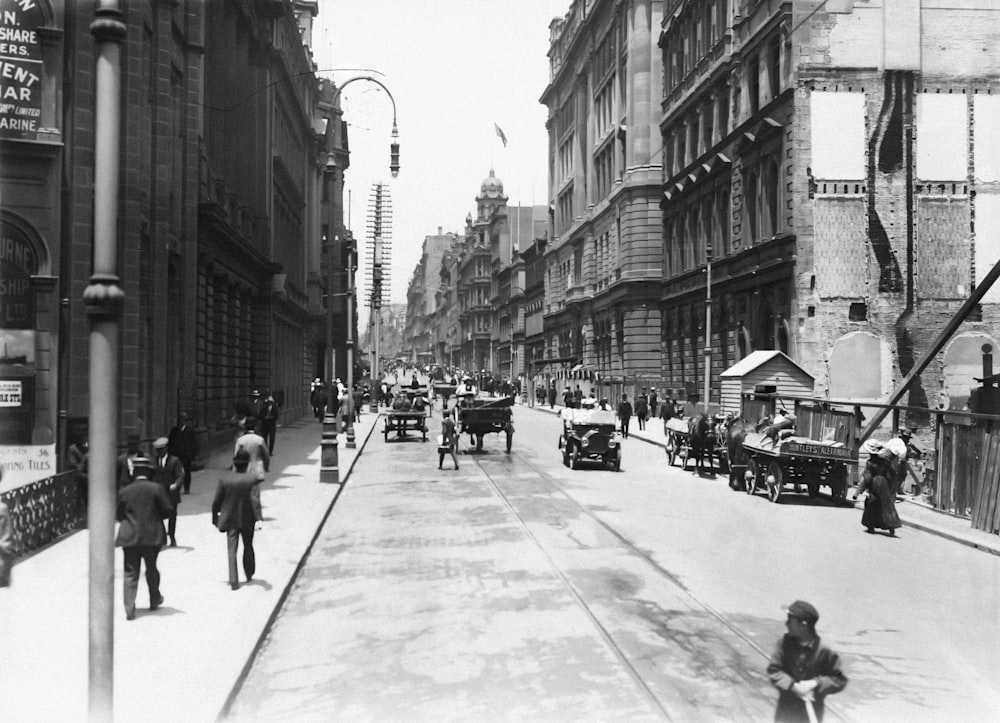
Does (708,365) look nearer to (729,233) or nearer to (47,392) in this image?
(729,233)

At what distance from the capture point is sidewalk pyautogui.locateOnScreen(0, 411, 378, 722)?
679cm

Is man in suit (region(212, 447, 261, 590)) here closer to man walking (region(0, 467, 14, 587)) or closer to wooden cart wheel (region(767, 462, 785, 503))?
man walking (region(0, 467, 14, 587))

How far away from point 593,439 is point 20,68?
50.6 ft

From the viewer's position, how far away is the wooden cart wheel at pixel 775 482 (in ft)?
61.1

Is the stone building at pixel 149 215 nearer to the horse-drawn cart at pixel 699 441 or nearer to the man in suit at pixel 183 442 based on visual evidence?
the man in suit at pixel 183 442

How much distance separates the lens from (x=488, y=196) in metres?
146

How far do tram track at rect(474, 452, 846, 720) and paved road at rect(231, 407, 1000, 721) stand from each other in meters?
0.03

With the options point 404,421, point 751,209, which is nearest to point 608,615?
point 404,421

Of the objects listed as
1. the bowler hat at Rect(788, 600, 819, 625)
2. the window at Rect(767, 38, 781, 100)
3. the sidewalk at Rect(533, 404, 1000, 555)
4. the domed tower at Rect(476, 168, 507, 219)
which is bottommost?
the sidewalk at Rect(533, 404, 1000, 555)

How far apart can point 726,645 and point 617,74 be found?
56318mm

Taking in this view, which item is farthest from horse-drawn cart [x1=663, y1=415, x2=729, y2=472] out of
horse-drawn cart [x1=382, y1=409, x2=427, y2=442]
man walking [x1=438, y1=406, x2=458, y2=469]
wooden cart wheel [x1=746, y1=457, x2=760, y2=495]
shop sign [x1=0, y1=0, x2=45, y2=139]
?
shop sign [x1=0, y1=0, x2=45, y2=139]

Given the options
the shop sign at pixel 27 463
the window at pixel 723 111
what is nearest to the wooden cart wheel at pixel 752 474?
the shop sign at pixel 27 463

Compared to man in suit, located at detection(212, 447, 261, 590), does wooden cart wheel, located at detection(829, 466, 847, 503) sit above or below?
below

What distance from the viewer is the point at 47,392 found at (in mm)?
15016
